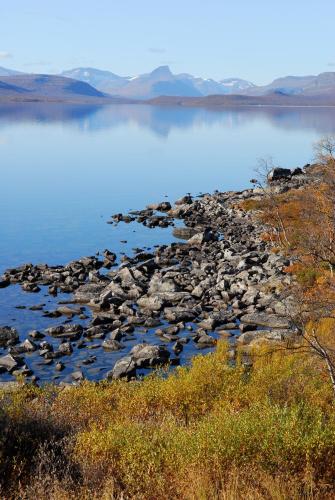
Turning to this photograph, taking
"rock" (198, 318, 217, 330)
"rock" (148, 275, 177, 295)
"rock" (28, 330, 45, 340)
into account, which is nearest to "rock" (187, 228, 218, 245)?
"rock" (148, 275, 177, 295)

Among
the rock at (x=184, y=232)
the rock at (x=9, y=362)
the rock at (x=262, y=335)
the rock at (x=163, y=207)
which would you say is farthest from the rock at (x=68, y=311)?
the rock at (x=163, y=207)

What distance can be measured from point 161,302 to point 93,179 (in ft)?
184

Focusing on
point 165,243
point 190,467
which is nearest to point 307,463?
point 190,467

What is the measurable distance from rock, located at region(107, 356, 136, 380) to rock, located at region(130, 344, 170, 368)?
1.66 ft

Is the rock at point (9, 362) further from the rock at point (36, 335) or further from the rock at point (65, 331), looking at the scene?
the rock at point (65, 331)

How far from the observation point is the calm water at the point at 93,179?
47250 mm

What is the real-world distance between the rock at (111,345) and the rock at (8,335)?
4228mm

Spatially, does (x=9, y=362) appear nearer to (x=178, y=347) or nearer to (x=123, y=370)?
(x=123, y=370)

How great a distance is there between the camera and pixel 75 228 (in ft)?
181

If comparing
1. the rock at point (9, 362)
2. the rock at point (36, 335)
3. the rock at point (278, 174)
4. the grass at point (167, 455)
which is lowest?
the rock at point (36, 335)

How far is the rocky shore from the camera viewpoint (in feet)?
88.1

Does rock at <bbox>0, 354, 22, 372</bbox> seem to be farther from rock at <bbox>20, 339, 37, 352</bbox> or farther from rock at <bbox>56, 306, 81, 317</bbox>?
rock at <bbox>56, 306, 81, 317</bbox>

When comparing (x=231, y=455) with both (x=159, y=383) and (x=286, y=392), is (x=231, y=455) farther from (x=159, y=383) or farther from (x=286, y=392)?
(x=159, y=383)

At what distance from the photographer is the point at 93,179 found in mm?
86500
